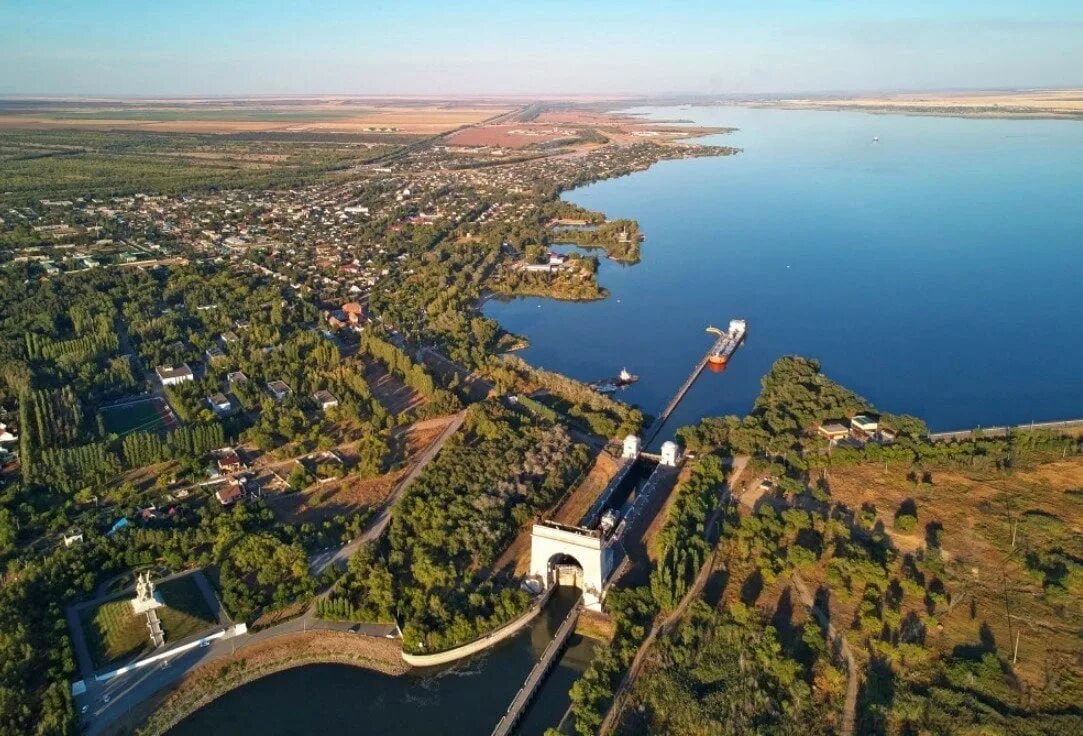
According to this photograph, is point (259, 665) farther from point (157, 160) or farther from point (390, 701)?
point (157, 160)

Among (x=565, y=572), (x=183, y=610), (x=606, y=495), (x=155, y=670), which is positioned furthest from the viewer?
(x=606, y=495)

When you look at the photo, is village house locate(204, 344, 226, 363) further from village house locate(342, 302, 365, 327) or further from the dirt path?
the dirt path

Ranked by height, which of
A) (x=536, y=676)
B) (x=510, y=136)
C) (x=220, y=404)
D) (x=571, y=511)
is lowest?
(x=536, y=676)

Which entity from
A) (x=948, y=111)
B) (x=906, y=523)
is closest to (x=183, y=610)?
(x=906, y=523)

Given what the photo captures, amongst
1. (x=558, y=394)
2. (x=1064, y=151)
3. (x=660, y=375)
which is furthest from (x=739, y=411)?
(x=1064, y=151)

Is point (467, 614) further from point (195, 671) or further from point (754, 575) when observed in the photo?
point (754, 575)
